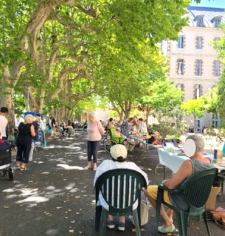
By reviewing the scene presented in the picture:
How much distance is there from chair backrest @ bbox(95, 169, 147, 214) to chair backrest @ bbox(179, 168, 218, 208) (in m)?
0.55

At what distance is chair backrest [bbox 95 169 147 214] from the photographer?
3324 millimetres

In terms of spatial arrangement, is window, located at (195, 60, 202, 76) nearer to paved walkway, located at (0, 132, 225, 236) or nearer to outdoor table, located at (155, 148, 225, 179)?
paved walkway, located at (0, 132, 225, 236)

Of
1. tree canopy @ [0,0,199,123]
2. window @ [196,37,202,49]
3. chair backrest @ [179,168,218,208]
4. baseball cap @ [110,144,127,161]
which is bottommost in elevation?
chair backrest @ [179,168,218,208]

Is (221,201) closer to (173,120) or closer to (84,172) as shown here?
(84,172)

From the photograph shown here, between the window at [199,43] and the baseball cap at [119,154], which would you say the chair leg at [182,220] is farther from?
the window at [199,43]

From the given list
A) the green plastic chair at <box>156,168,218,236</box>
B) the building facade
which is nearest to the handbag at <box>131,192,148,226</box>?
the green plastic chair at <box>156,168,218,236</box>

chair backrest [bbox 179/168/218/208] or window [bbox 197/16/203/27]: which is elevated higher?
window [bbox 197/16/203/27]

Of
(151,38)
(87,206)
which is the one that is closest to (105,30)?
(151,38)

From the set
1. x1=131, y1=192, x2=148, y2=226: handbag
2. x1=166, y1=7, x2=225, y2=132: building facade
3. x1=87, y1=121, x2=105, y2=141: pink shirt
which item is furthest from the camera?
x1=166, y1=7, x2=225, y2=132: building facade

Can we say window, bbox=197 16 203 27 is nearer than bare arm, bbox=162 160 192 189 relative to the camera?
No

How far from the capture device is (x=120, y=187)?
3.35 m

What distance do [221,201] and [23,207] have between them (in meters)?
4.03

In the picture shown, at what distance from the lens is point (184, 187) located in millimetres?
3277

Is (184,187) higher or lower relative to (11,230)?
higher
